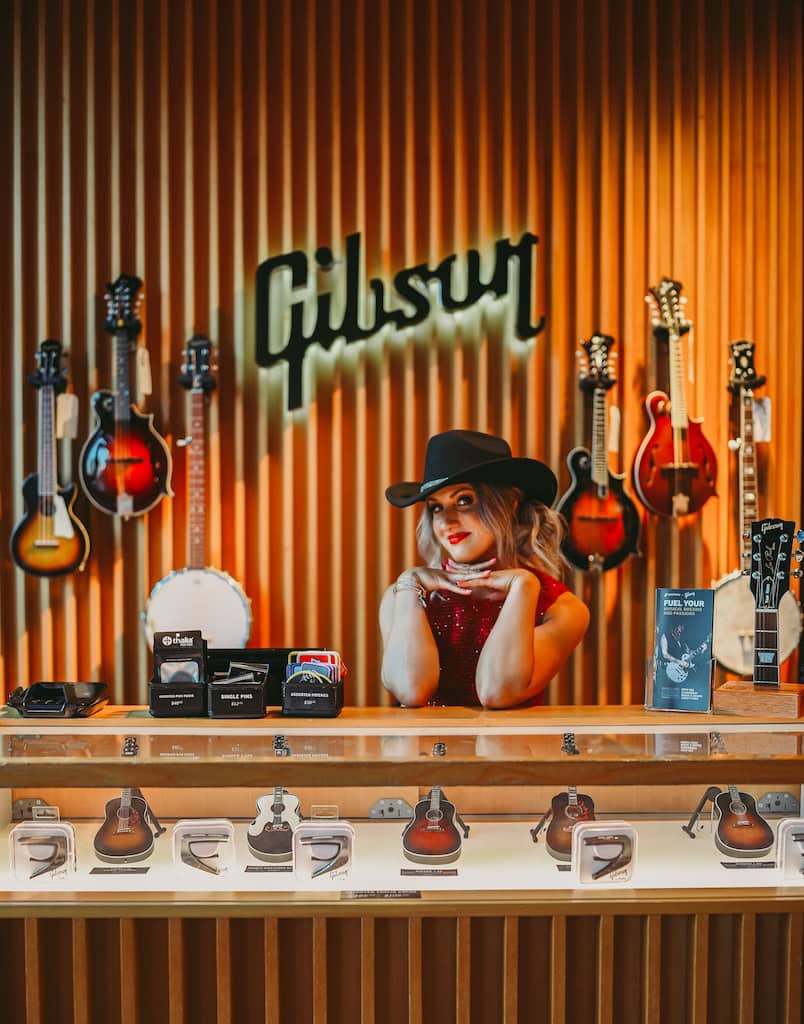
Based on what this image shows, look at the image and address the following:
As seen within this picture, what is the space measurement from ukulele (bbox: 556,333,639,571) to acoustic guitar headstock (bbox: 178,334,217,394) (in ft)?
5.24

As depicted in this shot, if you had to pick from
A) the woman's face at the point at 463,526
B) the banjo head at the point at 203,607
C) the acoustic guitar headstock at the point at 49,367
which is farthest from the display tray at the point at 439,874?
the acoustic guitar headstock at the point at 49,367

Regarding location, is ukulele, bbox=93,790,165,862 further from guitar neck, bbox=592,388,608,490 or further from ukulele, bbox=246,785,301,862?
guitar neck, bbox=592,388,608,490

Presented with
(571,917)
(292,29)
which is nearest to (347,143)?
(292,29)

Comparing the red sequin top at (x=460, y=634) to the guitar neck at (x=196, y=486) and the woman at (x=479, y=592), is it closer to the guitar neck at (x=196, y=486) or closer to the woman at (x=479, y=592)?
the woman at (x=479, y=592)

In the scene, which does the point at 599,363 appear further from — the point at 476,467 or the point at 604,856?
the point at 604,856

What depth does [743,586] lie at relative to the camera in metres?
3.89

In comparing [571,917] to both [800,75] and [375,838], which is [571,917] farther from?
[800,75]

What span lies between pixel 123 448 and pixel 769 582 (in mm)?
2735

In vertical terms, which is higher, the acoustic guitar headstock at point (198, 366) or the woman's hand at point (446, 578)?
the acoustic guitar headstock at point (198, 366)

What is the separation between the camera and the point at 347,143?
3996mm

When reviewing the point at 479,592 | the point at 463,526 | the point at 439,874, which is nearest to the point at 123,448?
the point at 463,526

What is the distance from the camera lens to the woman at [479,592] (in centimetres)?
222

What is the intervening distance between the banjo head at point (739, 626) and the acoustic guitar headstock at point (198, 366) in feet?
7.70

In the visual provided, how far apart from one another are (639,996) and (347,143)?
3.45 meters
